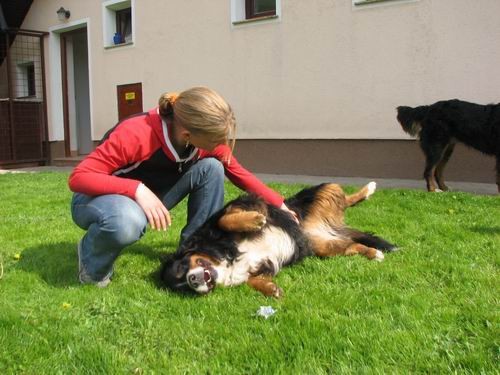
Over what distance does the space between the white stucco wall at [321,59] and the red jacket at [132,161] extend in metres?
5.33

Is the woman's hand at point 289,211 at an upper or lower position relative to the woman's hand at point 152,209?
lower

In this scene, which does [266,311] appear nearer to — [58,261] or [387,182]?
[58,261]

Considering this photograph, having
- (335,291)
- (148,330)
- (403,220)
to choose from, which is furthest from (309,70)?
(148,330)

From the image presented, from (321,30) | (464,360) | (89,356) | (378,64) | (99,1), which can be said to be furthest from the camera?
(99,1)

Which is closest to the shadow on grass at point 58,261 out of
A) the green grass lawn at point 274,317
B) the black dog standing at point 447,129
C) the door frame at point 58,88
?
the green grass lawn at point 274,317

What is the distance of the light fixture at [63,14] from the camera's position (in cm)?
1337

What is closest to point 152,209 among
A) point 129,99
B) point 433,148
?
point 433,148

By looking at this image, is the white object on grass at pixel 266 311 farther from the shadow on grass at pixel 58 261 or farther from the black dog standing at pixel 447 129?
the black dog standing at pixel 447 129

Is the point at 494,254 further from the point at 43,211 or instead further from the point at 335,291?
the point at 43,211

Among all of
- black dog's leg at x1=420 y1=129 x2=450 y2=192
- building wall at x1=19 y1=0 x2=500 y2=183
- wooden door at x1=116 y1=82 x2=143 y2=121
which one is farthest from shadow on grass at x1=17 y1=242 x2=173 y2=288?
wooden door at x1=116 y1=82 x2=143 y2=121

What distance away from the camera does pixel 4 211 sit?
19.7ft

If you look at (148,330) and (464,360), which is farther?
(148,330)

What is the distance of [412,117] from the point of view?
7.16m

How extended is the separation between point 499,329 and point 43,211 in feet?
16.7
